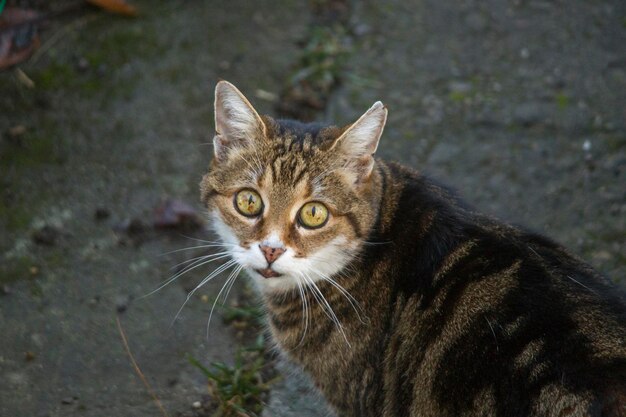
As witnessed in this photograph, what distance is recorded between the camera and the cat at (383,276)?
8.37ft

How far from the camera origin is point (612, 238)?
4031 millimetres

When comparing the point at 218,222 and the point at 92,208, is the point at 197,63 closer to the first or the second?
the point at 92,208

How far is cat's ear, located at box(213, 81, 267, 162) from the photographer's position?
3143 millimetres

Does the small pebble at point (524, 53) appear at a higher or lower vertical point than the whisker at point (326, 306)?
higher

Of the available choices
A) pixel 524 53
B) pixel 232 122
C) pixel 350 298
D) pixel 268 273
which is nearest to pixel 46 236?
pixel 232 122

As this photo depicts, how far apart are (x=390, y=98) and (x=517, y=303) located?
2.65 metres

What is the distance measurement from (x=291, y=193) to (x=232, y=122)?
0.43 meters

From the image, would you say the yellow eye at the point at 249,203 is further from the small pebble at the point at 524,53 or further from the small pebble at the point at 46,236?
the small pebble at the point at 524,53

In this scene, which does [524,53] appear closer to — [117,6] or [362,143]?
[362,143]

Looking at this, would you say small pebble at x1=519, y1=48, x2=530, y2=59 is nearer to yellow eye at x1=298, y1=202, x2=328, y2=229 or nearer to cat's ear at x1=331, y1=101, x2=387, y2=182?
cat's ear at x1=331, y1=101, x2=387, y2=182

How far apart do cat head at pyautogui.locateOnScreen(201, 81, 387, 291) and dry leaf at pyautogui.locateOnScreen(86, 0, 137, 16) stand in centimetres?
244

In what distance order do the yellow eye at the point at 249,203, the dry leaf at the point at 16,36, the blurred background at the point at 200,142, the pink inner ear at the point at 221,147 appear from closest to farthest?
the yellow eye at the point at 249,203, the pink inner ear at the point at 221,147, the blurred background at the point at 200,142, the dry leaf at the point at 16,36

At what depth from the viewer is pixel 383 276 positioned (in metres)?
3.07

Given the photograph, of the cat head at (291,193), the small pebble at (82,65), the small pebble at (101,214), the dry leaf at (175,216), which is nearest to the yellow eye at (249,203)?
the cat head at (291,193)
